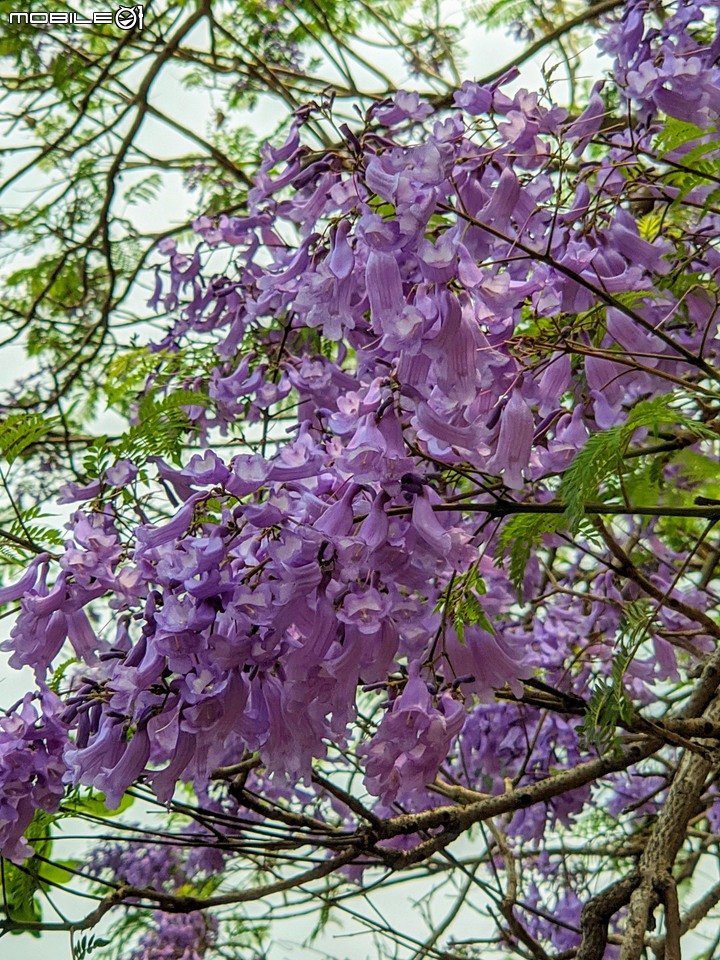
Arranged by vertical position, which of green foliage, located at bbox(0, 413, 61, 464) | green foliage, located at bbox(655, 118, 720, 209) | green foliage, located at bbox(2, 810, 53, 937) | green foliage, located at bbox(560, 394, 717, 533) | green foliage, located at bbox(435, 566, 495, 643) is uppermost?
green foliage, located at bbox(655, 118, 720, 209)

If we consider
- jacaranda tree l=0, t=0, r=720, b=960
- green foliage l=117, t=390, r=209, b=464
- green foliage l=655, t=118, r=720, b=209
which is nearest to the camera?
jacaranda tree l=0, t=0, r=720, b=960

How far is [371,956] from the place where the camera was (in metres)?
2.65

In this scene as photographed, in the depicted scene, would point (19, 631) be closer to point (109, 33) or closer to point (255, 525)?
point (255, 525)

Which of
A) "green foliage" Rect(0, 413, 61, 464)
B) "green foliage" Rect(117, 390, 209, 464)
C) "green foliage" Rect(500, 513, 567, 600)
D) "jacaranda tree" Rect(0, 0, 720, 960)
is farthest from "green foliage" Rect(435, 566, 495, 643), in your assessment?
"green foliage" Rect(0, 413, 61, 464)

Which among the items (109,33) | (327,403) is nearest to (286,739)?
(327,403)

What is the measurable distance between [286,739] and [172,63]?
7.22ft

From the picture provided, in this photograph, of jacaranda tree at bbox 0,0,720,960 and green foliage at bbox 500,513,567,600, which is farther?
green foliage at bbox 500,513,567,600

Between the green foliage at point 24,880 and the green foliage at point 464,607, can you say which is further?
the green foliage at point 24,880

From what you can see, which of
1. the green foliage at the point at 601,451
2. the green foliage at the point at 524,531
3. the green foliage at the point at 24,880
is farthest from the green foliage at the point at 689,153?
the green foliage at the point at 24,880

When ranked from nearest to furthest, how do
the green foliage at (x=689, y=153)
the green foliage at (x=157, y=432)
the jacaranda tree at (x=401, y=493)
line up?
the jacaranda tree at (x=401, y=493)
the green foliage at (x=689, y=153)
the green foliage at (x=157, y=432)

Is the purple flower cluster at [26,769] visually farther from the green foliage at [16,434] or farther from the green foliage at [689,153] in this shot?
the green foliage at [689,153]

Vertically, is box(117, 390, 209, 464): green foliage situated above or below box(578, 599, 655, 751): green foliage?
above

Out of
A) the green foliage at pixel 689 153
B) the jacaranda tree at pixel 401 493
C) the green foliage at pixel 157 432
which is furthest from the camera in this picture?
the green foliage at pixel 157 432

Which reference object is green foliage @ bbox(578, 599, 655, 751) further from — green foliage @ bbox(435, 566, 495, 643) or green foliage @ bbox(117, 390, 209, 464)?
green foliage @ bbox(117, 390, 209, 464)
